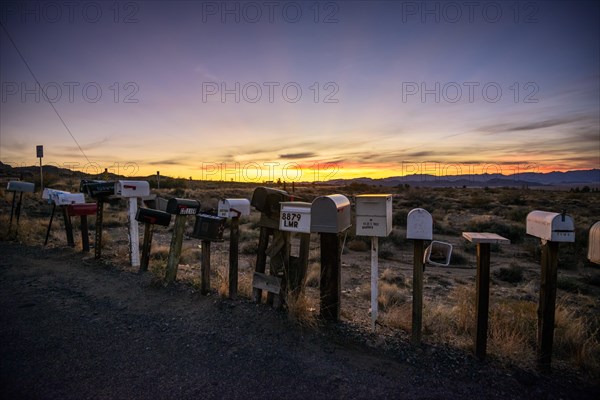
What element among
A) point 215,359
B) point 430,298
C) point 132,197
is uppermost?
point 132,197

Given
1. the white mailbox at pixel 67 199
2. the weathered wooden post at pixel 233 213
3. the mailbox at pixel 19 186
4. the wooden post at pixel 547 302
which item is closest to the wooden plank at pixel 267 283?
the weathered wooden post at pixel 233 213

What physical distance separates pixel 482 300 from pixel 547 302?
499mm

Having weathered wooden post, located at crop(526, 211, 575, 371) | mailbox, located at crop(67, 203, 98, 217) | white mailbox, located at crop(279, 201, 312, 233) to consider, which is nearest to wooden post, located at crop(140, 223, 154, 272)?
mailbox, located at crop(67, 203, 98, 217)

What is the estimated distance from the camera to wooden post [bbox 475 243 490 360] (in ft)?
9.70

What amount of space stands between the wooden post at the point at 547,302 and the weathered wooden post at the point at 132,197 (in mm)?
5431

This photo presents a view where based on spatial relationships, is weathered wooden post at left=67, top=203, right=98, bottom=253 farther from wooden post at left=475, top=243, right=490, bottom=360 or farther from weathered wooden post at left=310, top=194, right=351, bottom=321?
wooden post at left=475, top=243, right=490, bottom=360

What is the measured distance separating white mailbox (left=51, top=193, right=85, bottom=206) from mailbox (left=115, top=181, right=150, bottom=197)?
1.88 metres

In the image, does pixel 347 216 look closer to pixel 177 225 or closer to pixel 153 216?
pixel 177 225

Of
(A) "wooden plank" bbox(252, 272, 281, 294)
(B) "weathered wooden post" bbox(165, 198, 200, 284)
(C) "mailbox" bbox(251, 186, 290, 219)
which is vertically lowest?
(A) "wooden plank" bbox(252, 272, 281, 294)

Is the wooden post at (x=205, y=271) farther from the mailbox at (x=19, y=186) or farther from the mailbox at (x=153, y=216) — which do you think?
the mailbox at (x=19, y=186)

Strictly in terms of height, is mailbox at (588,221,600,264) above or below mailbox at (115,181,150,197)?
below

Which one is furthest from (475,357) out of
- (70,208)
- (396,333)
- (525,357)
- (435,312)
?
(70,208)

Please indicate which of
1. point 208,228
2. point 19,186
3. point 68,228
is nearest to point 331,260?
point 208,228

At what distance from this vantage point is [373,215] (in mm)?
3262
